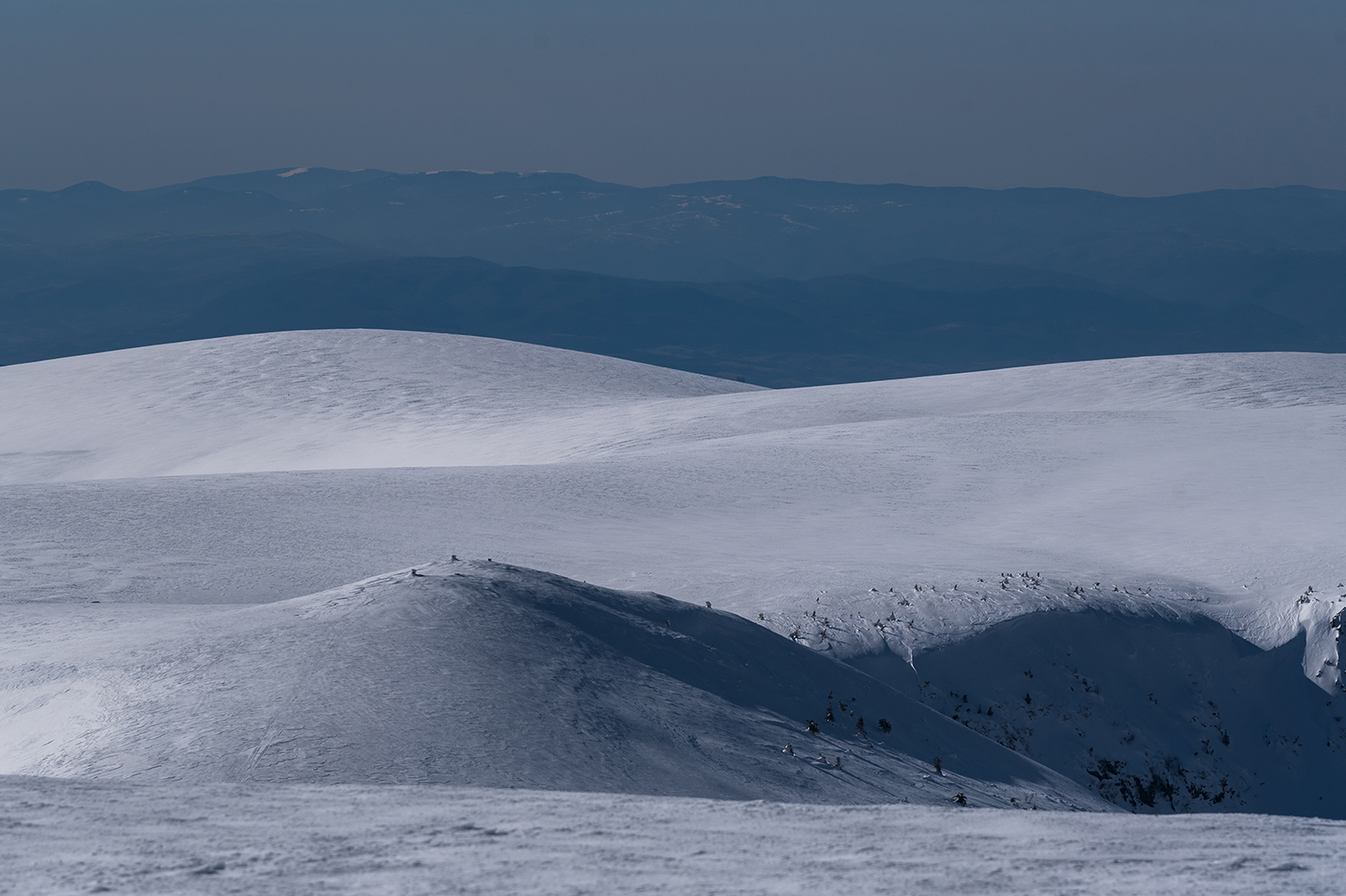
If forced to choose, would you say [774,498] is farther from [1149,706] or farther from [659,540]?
[1149,706]

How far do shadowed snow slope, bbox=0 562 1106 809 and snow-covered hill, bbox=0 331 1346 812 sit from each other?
2.92m

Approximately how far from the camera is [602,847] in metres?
Result: 5.86

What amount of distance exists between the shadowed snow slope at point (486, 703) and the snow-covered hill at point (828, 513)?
115 inches

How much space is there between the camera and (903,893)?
5.20m

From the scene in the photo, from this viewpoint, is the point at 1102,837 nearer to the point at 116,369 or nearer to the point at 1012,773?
the point at 1012,773

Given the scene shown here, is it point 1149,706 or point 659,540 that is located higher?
point 659,540

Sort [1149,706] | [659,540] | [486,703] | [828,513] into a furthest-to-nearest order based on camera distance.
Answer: [828,513], [659,540], [1149,706], [486,703]

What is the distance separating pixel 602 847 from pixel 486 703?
3103 millimetres

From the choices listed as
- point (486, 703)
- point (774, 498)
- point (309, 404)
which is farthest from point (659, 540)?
point (309, 404)

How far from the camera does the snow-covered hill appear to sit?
15.1m

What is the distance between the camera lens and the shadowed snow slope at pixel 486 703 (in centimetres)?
817

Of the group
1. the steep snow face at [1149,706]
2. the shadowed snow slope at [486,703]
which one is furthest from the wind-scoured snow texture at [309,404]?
the shadowed snow slope at [486,703]

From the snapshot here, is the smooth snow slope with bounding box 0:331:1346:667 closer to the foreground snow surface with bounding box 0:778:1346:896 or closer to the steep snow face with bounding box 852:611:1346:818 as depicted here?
the steep snow face with bounding box 852:611:1346:818

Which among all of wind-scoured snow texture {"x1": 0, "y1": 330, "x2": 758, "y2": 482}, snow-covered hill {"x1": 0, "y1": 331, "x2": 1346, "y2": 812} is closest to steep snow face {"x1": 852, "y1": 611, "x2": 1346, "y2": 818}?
snow-covered hill {"x1": 0, "y1": 331, "x2": 1346, "y2": 812}
